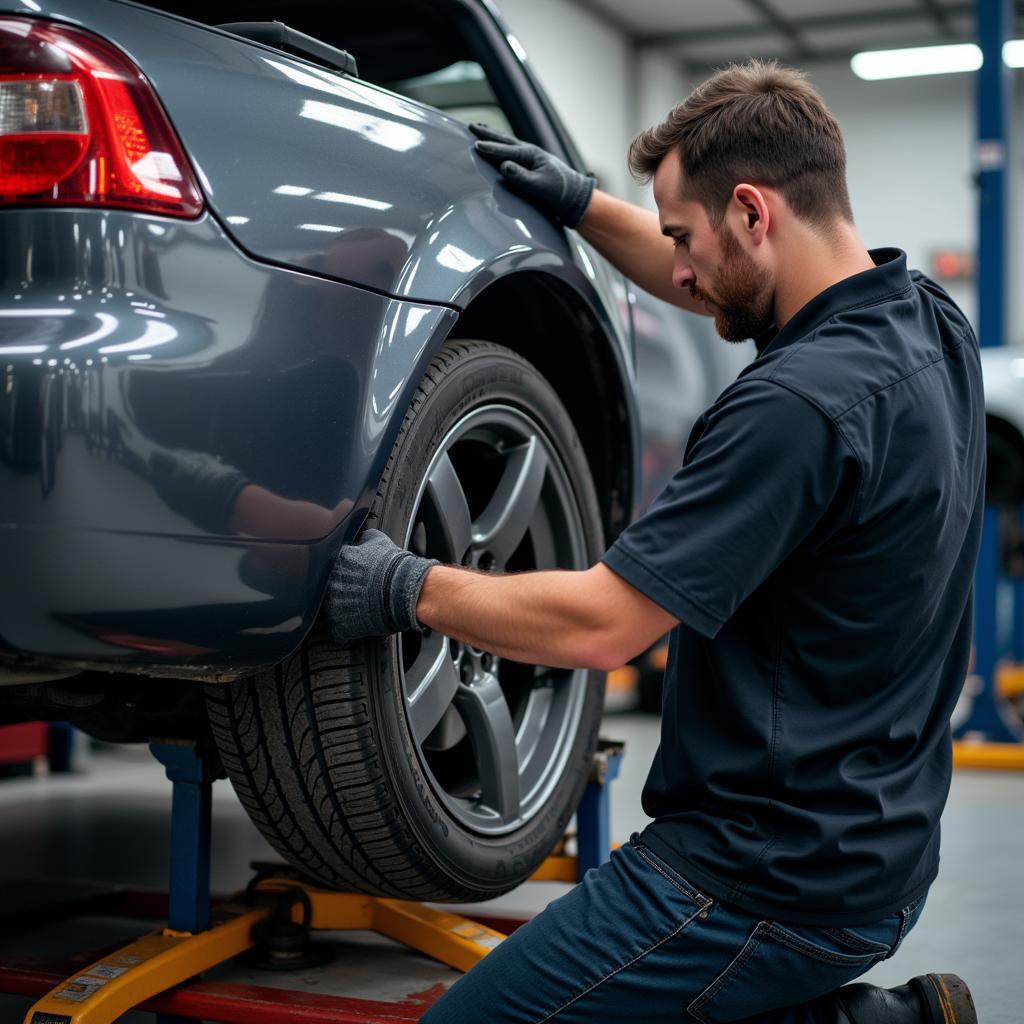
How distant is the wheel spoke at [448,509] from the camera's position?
1.76 meters

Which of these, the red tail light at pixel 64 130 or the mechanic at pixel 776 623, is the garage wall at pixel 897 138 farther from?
the red tail light at pixel 64 130

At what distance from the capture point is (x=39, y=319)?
1327 mm

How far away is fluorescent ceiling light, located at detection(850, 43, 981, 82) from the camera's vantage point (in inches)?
538

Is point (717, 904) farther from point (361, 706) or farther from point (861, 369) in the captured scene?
point (861, 369)

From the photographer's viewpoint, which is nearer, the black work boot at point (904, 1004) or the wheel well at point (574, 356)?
the black work boot at point (904, 1004)

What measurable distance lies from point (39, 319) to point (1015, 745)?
445cm

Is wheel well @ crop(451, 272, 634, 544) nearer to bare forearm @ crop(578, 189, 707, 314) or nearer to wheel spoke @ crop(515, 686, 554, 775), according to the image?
bare forearm @ crop(578, 189, 707, 314)

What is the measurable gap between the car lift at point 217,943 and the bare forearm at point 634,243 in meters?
0.84

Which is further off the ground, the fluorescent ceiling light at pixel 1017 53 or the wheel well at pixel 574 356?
the fluorescent ceiling light at pixel 1017 53

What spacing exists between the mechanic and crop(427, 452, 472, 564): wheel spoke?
22 cm

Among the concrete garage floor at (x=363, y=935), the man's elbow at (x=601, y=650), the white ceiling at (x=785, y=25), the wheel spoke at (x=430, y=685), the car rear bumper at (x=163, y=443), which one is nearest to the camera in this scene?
the car rear bumper at (x=163, y=443)

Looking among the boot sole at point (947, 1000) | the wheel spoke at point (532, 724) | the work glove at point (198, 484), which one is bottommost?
the boot sole at point (947, 1000)

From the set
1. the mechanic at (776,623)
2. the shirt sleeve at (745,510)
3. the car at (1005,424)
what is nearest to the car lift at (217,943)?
the mechanic at (776,623)

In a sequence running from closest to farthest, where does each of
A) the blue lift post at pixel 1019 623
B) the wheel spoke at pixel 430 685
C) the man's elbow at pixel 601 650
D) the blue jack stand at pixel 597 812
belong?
the man's elbow at pixel 601 650, the wheel spoke at pixel 430 685, the blue jack stand at pixel 597 812, the blue lift post at pixel 1019 623
